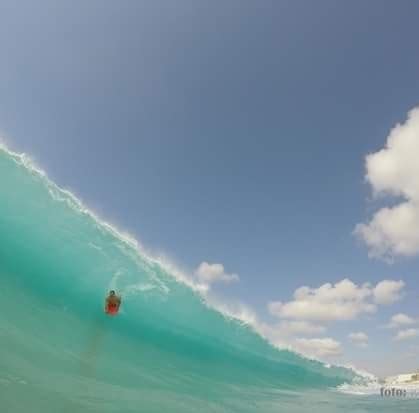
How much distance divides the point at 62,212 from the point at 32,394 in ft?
26.4

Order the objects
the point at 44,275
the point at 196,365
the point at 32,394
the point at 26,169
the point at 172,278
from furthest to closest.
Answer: the point at 172,278
the point at 196,365
the point at 26,169
the point at 44,275
the point at 32,394

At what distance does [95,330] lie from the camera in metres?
10.4

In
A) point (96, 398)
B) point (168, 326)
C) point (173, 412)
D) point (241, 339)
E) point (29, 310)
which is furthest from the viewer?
point (241, 339)

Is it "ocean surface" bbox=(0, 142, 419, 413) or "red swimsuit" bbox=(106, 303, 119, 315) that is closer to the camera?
"ocean surface" bbox=(0, 142, 419, 413)

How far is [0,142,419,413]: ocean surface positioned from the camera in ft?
20.4

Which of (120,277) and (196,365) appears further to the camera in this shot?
(120,277)

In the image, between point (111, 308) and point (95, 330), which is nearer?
point (111, 308)

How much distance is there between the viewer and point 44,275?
35.8 ft

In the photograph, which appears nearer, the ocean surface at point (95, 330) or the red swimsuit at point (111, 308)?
the ocean surface at point (95, 330)

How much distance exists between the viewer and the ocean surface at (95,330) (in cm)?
621

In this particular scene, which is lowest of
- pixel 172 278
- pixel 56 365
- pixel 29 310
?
pixel 56 365

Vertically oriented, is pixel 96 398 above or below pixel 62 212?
below

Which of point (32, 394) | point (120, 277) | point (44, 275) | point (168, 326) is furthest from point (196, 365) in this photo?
point (32, 394)

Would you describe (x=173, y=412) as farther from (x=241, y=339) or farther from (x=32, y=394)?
(x=241, y=339)
